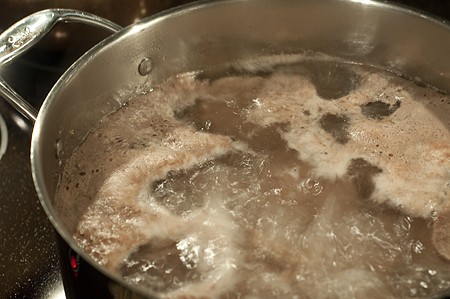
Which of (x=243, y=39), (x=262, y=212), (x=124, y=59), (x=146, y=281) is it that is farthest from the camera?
(x=243, y=39)

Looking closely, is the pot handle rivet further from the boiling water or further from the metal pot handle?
the metal pot handle

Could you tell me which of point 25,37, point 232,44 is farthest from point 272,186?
point 25,37

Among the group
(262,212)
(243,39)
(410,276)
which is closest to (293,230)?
(262,212)

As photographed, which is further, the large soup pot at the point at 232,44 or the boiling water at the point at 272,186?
the large soup pot at the point at 232,44

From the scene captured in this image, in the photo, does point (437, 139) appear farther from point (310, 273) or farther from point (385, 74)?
point (310, 273)

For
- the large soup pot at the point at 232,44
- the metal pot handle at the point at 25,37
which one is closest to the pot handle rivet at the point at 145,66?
the large soup pot at the point at 232,44

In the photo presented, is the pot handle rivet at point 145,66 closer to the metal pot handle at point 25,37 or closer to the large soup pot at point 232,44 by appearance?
Result: the large soup pot at point 232,44

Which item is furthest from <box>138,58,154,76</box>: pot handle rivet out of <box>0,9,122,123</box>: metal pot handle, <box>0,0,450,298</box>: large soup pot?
<box>0,9,122,123</box>: metal pot handle

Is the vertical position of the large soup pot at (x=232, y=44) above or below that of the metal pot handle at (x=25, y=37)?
below
